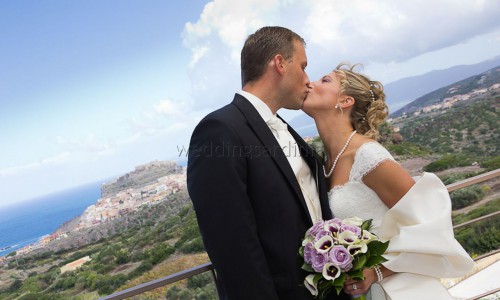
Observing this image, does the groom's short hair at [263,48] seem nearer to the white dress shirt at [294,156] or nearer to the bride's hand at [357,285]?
the white dress shirt at [294,156]

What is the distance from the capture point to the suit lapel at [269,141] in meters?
1.74

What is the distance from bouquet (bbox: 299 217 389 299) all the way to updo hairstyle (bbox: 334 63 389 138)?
97 cm

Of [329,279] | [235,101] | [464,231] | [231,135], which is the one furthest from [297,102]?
[464,231]

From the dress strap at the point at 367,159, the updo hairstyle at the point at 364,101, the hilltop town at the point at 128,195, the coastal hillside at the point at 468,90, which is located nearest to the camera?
the dress strap at the point at 367,159

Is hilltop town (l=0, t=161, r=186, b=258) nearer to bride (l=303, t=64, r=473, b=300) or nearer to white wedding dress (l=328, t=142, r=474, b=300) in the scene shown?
bride (l=303, t=64, r=473, b=300)

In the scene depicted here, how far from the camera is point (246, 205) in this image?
154 cm

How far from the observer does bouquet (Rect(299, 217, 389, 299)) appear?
66.7 inches

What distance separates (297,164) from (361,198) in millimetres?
549

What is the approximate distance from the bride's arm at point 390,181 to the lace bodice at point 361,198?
53 millimetres

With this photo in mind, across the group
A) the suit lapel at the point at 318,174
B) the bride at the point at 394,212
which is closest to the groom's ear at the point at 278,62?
the suit lapel at the point at 318,174

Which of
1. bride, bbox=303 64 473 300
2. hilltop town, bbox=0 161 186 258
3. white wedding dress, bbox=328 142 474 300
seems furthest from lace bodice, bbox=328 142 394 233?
hilltop town, bbox=0 161 186 258

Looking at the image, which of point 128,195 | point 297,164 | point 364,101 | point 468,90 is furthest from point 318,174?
point 468,90

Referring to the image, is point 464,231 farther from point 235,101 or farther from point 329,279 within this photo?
point 235,101

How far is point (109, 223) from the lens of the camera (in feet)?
94.9
